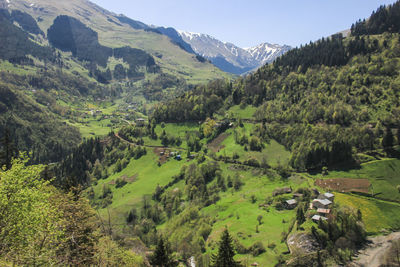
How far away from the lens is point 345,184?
10819 cm

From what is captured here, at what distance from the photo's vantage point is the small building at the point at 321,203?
8896 centimetres

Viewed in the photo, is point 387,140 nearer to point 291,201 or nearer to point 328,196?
point 328,196

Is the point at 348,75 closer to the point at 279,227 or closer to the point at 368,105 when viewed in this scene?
the point at 368,105

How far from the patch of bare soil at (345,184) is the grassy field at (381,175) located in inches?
105

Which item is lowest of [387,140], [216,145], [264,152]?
[216,145]

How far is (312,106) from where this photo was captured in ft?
578

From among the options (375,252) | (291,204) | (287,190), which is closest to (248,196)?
(287,190)

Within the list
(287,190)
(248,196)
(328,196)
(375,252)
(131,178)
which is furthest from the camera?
(131,178)

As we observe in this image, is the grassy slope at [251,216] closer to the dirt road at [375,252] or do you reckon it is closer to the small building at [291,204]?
the small building at [291,204]

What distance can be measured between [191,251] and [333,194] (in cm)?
5823

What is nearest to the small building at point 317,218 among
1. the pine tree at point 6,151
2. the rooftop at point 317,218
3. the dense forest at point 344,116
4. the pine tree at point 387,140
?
the rooftop at point 317,218

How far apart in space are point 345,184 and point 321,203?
2638cm

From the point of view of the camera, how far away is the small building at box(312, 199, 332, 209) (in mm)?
88956

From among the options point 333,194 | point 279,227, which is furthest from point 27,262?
point 333,194
